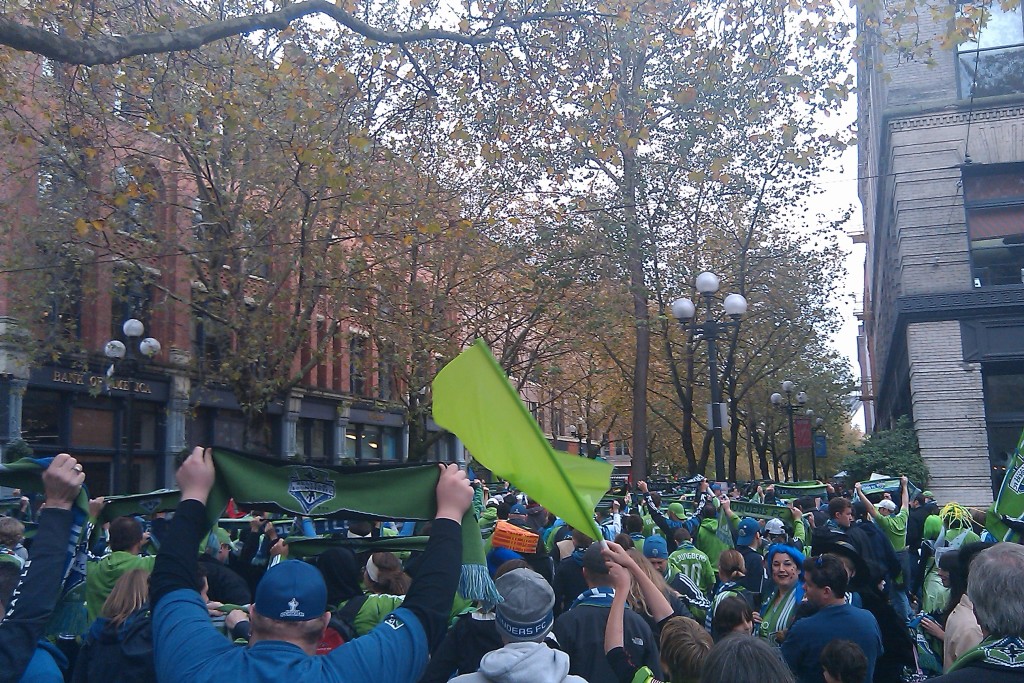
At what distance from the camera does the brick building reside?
21.3m

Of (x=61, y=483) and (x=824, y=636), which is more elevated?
(x=61, y=483)

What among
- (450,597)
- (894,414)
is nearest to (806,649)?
(450,597)

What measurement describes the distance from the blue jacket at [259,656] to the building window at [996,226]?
73.8 feet

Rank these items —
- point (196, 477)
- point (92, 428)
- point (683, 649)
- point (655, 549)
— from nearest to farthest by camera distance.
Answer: point (196, 477) → point (683, 649) → point (655, 549) → point (92, 428)

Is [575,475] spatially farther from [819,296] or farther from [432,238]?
[819,296]

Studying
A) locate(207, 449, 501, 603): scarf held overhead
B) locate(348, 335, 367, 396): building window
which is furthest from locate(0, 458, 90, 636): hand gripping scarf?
locate(348, 335, 367, 396): building window

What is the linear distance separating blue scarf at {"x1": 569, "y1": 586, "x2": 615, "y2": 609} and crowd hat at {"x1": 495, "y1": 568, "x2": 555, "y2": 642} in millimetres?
1717

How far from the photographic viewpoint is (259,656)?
8.47 feet

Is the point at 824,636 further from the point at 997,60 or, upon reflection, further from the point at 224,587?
the point at 997,60

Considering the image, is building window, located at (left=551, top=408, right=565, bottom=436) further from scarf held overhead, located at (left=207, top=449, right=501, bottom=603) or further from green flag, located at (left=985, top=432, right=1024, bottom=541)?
scarf held overhead, located at (left=207, top=449, right=501, bottom=603)

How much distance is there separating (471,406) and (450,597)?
63 centimetres

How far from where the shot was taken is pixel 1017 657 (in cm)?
295

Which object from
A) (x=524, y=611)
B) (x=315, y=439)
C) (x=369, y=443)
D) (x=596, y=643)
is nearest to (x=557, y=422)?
(x=369, y=443)

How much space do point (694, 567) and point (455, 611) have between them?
8.51 feet
